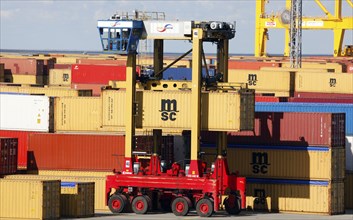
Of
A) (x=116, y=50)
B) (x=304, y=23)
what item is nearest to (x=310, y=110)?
(x=116, y=50)

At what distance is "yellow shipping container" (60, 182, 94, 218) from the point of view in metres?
55.3

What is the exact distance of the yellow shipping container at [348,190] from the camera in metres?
64.1

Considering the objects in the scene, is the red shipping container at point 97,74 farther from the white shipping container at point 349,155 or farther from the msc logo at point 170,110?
the msc logo at point 170,110

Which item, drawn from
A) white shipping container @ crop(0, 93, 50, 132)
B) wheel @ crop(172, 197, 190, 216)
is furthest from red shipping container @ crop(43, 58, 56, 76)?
wheel @ crop(172, 197, 190, 216)

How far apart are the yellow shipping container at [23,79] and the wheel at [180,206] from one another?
4806 centimetres

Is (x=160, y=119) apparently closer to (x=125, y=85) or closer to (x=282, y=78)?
(x=125, y=85)

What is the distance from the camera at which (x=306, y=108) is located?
67.4m

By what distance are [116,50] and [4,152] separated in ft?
24.5

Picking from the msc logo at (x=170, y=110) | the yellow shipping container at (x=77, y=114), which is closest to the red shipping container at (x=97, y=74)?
the yellow shipping container at (x=77, y=114)

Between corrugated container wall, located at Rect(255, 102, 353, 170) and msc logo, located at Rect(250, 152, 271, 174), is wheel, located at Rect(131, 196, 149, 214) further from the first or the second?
corrugated container wall, located at Rect(255, 102, 353, 170)

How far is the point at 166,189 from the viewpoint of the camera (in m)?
59.2

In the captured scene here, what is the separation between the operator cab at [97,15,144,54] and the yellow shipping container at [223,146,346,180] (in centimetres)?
761

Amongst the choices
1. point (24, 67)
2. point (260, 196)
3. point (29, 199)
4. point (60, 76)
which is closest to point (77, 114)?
point (260, 196)

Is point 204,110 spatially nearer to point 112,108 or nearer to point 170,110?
point 170,110
